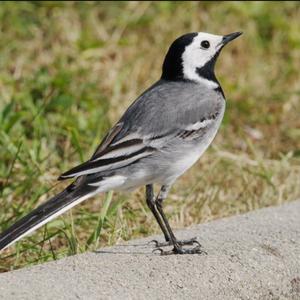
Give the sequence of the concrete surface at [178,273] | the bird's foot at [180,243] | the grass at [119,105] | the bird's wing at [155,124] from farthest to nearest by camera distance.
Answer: the grass at [119,105], the bird's foot at [180,243], the bird's wing at [155,124], the concrete surface at [178,273]

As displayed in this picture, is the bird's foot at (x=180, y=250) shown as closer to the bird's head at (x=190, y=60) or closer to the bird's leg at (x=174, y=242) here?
the bird's leg at (x=174, y=242)

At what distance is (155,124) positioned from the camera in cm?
425

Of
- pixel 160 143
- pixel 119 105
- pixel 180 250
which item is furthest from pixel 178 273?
pixel 119 105

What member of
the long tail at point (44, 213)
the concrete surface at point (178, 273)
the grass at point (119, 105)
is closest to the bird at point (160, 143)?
the long tail at point (44, 213)

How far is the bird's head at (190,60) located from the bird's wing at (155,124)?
0.15m

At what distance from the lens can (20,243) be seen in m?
4.47

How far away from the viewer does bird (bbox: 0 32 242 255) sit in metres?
3.90

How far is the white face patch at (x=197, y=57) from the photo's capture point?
474cm

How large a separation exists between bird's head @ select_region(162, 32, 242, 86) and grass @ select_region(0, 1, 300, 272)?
2.43 feet

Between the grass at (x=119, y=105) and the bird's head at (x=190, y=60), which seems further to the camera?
the grass at (x=119, y=105)

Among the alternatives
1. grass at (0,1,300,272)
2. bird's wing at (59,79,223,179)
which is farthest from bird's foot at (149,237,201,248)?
bird's wing at (59,79,223,179)

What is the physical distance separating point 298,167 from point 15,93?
2.00 metres

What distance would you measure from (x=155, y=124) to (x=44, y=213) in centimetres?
77

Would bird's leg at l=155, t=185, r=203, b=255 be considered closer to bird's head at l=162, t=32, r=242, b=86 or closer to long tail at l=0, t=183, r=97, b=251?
long tail at l=0, t=183, r=97, b=251
